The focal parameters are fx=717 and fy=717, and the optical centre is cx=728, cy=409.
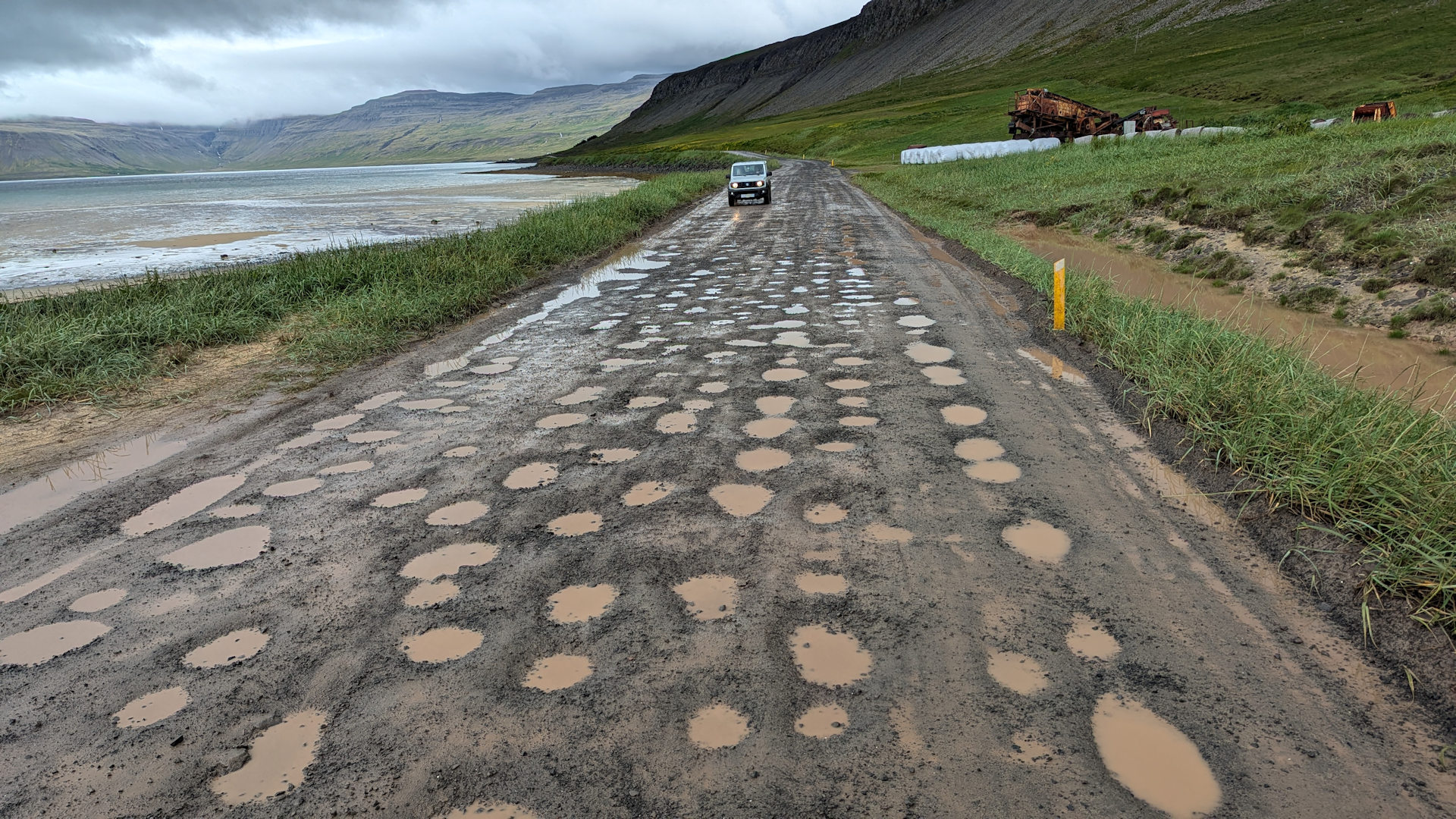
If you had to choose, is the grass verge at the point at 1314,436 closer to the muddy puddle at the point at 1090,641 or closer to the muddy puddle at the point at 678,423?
the muddy puddle at the point at 1090,641

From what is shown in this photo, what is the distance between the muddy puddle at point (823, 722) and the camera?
2225 mm

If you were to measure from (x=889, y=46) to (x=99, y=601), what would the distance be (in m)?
171

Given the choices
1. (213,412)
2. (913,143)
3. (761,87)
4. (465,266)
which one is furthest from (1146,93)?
(761,87)

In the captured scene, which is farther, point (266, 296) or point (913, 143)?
point (913, 143)

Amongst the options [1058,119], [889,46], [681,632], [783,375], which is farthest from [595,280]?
[889,46]

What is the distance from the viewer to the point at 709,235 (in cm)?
1714

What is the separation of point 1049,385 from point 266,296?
8954 millimetres

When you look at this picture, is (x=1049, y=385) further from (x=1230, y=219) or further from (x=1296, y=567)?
(x=1230, y=219)

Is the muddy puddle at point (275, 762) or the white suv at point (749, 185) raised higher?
the white suv at point (749, 185)

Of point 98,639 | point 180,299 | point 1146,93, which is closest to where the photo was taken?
point 98,639

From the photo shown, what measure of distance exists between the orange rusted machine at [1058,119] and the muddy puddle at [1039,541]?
4221 centimetres

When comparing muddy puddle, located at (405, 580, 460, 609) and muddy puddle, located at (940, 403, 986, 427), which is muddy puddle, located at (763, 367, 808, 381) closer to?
muddy puddle, located at (940, 403, 986, 427)

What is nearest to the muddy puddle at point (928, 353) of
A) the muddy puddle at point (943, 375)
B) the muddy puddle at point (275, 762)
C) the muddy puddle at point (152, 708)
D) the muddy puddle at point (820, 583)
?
the muddy puddle at point (943, 375)

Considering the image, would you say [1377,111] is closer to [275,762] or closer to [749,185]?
[749,185]
